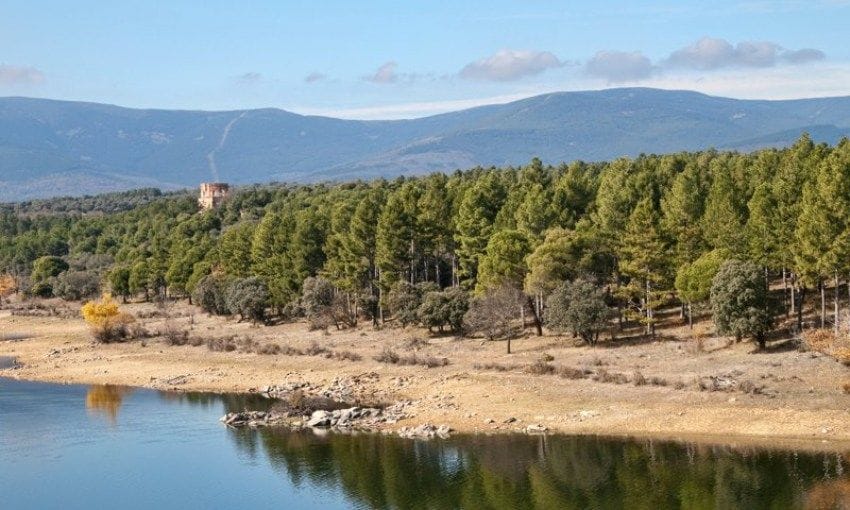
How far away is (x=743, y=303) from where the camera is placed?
205ft

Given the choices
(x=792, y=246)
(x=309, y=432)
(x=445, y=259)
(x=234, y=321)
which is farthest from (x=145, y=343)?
(x=792, y=246)

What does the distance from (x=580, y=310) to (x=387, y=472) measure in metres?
23.7

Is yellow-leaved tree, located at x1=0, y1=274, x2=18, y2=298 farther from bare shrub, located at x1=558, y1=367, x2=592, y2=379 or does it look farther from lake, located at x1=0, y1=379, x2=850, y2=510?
bare shrub, located at x1=558, y1=367, x2=592, y2=379

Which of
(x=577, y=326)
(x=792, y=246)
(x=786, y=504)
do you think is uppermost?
(x=792, y=246)

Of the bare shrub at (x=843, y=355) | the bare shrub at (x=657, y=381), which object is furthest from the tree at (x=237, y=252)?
the bare shrub at (x=843, y=355)

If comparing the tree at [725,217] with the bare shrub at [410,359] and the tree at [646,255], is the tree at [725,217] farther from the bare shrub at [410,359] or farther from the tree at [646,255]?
the bare shrub at [410,359]

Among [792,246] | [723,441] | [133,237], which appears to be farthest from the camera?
[133,237]

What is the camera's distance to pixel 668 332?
236 feet

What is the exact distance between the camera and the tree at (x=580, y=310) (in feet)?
230

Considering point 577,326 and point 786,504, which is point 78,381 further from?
point 786,504

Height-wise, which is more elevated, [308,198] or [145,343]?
[308,198]

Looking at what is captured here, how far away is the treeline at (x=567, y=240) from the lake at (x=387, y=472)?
18.9m

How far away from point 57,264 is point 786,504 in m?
131

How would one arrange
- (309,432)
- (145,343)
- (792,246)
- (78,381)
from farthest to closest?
(145,343) → (78,381) → (792,246) → (309,432)
